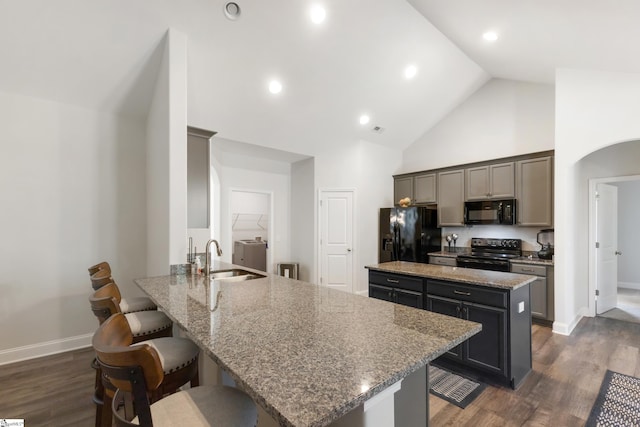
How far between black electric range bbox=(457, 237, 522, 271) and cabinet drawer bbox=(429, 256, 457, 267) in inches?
6.8

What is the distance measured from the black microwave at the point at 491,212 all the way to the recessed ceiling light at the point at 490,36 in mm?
2288

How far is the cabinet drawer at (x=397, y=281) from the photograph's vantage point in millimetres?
2954

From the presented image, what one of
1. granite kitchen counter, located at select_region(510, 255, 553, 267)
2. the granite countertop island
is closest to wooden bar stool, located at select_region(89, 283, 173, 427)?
the granite countertop island

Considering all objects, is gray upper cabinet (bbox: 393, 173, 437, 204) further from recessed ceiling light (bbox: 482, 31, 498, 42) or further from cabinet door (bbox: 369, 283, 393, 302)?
cabinet door (bbox: 369, 283, 393, 302)

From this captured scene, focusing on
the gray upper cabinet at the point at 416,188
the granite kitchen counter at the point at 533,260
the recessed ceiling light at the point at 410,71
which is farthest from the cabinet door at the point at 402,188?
the granite kitchen counter at the point at 533,260

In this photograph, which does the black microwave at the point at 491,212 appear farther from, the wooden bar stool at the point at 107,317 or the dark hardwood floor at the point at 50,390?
the dark hardwood floor at the point at 50,390

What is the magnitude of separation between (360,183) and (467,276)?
10.5 feet

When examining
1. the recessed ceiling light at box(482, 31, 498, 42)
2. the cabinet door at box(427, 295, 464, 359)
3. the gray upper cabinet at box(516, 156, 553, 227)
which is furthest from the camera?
the gray upper cabinet at box(516, 156, 553, 227)

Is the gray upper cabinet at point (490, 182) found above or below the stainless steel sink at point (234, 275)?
above

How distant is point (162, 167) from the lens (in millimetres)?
2953

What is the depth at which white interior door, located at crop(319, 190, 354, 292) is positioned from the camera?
18.3 ft

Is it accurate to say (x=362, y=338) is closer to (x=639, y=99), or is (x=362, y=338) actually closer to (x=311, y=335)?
(x=311, y=335)

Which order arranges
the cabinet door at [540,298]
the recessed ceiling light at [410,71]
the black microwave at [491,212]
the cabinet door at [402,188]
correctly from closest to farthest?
the cabinet door at [540,298]
the recessed ceiling light at [410,71]
the black microwave at [491,212]
the cabinet door at [402,188]

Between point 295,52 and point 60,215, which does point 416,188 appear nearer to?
point 295,52
